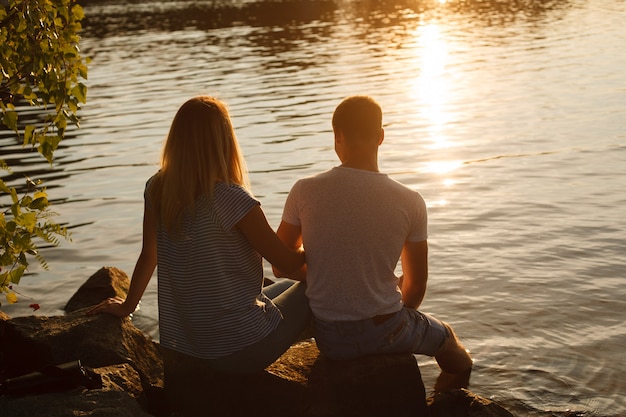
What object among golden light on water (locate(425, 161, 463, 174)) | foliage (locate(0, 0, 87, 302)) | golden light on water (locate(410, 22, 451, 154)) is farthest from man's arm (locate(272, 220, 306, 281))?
golden light on water (locate(410, 22, 451, 154))

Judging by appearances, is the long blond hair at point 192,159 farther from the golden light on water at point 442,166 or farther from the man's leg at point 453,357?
the golden light on water at point 442,166

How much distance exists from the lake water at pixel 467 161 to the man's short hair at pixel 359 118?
7.78ft

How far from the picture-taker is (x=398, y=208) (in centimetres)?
572

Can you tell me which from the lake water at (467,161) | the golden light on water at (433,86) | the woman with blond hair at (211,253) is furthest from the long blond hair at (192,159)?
the golden light on water at (433,86)

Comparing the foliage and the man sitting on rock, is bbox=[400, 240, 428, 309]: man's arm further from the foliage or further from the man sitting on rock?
the foliage

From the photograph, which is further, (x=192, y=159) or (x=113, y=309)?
(x=113, y=309)

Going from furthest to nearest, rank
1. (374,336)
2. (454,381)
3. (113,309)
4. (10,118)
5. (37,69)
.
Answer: (454,381) < (113,309) < (374,336) < (37,69) < (10,118)

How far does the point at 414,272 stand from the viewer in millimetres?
6133

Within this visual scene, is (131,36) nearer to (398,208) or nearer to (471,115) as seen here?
(471,115)

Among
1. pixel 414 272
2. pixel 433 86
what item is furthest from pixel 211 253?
pixel 433 86

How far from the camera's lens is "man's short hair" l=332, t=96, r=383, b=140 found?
5703 millimetres

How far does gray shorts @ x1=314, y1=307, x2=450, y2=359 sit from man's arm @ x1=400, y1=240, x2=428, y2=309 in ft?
0.37

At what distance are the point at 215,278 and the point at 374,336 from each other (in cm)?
116

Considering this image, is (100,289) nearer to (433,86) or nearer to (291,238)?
(291,238)
